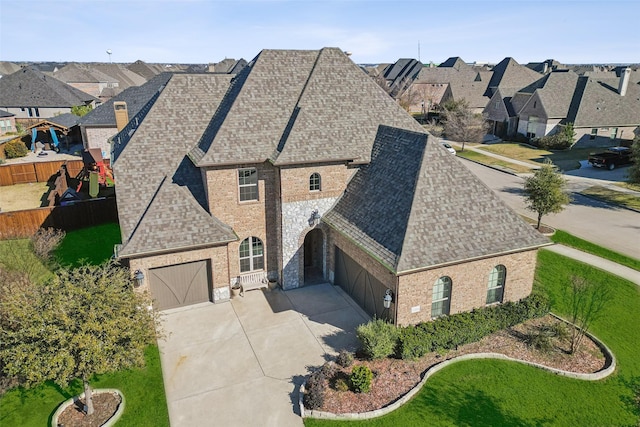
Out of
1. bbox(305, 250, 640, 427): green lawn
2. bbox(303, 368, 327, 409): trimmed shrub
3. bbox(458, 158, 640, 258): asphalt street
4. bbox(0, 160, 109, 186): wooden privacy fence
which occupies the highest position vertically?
bbox(0, 160, 109, 186): wooden privacy fence

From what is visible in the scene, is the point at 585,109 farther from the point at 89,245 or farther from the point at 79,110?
the point at 79,110

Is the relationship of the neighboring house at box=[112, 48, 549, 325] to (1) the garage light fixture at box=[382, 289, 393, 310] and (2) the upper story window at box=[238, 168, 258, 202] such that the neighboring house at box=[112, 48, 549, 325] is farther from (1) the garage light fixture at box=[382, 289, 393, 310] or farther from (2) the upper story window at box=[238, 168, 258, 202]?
(1) the garage light fixture at box=[382, 289, 393, 310]

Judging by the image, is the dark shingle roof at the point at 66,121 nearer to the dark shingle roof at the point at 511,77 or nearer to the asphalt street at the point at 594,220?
A: the asphalt street at the point at 594,220

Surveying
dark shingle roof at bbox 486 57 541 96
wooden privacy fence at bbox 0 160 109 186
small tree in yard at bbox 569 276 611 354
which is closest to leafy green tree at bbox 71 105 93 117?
wooden privacy fence at bbox 0 160 109 186

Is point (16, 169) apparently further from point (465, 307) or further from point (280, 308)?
point (465, 307)

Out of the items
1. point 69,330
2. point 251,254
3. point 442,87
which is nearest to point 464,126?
point 442,87

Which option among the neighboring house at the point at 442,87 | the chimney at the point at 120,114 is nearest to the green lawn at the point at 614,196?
the chimney at the point at 120,114

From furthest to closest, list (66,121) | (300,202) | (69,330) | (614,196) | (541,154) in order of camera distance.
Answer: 1. (66,121)
2. (541,154)
3. (614,196)
4. (300,202)
5. (69,330)
